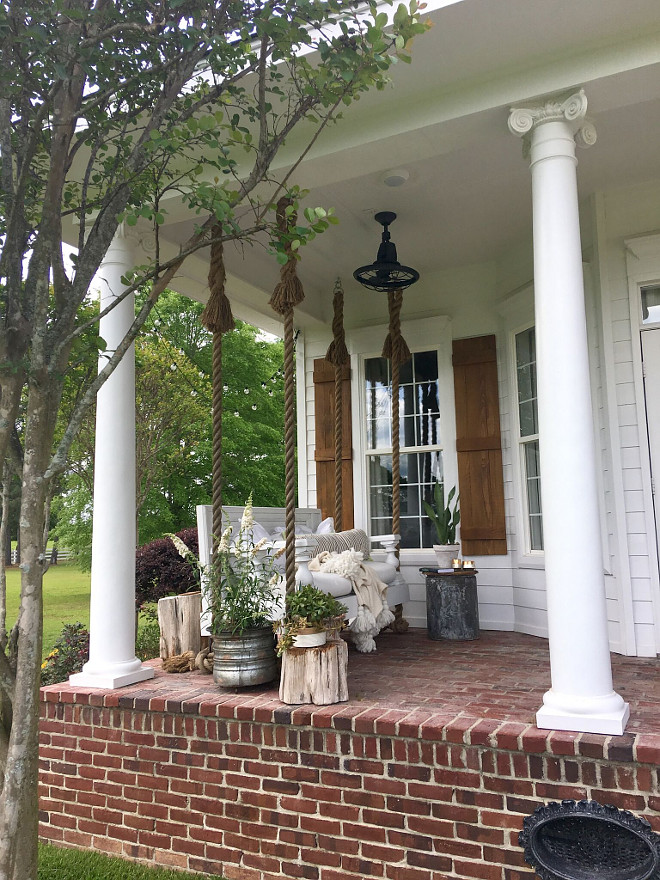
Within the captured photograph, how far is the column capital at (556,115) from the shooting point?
295 cm

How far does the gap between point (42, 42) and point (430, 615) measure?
4.13 m

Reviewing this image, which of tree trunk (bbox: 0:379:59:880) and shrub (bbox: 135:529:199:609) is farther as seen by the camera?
shrub (bbox: 135:529:199:609)

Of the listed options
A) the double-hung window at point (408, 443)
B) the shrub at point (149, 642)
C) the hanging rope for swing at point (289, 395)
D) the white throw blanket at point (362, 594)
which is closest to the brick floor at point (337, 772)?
the white throw blanket at point (362, 594)

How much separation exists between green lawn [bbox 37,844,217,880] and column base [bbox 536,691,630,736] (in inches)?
62.6

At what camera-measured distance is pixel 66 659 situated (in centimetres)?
531

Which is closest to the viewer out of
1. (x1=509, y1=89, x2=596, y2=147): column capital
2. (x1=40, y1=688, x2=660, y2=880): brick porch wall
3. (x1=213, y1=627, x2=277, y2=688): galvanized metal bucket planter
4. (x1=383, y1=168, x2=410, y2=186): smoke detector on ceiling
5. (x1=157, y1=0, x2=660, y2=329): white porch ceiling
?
(x1=40, y1=688, x2=660, y2=880): brick porch wall

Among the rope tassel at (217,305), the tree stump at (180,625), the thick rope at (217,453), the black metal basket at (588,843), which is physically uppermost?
the rope tassel at (217,305)

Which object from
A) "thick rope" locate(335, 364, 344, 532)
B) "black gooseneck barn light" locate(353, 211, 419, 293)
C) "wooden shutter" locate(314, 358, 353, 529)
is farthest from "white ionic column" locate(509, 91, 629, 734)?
"wooden shutter" locate(314, 358, 353, 529)

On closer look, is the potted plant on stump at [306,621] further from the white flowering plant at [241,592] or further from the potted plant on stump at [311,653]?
the white flowering plant at [241,592]

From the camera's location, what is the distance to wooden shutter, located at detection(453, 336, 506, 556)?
17.8ft

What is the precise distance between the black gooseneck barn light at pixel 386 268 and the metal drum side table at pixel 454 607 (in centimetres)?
209

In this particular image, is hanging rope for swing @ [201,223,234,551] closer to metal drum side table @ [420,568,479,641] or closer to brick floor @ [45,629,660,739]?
brick floor @ [45,629,660,739]

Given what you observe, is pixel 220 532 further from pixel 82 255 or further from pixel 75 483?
pixel 75 483

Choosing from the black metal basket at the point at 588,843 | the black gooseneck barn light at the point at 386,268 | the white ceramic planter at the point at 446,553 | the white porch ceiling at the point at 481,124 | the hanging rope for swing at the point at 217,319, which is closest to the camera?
the black metal basket at the point at 588,843
